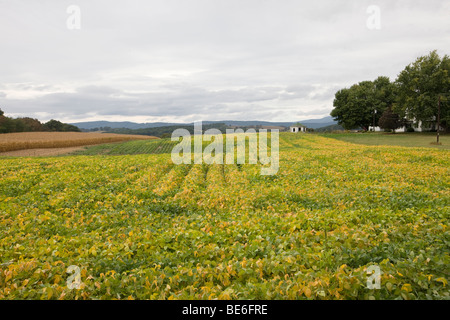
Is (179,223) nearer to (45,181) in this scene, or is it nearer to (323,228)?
(323,228)

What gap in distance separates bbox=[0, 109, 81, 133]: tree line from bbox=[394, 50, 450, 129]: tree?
117539 millimetres

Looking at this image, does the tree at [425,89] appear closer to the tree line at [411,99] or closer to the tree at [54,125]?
the tree line at [411,99]

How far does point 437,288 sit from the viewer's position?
441 cm

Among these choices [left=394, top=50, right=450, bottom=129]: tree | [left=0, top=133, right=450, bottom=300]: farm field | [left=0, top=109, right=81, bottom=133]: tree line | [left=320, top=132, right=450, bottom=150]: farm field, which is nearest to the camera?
[left=0, top=133, right=450, bottom=300]: farm field

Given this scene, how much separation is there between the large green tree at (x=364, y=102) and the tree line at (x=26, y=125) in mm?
109340

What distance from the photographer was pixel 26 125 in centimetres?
9900

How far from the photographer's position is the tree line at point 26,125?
3471 inches

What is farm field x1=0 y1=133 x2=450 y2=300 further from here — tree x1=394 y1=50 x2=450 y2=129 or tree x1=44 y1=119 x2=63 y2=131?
tree x1=44 y1=119 x2=63 y2=131

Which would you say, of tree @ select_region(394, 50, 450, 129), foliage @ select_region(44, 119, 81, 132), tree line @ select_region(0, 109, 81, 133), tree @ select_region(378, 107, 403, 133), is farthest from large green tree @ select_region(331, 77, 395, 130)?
foliage @ select_region(44, 119, 81, 132)

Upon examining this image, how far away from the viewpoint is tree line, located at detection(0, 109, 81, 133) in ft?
289

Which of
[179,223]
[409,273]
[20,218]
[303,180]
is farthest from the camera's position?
[303,180]

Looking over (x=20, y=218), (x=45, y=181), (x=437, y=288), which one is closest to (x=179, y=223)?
(x=20, y=218)

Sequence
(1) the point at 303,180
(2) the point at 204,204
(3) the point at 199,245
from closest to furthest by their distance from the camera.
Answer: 1. (3) the point at 199,245
2. (2) the point at 204,204
3. (1) the point at 303,180
